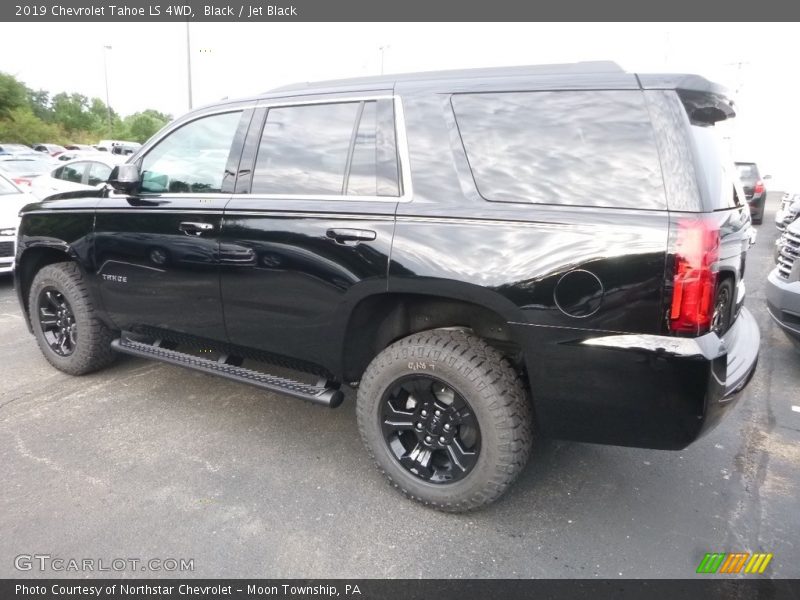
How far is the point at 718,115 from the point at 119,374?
167 inches

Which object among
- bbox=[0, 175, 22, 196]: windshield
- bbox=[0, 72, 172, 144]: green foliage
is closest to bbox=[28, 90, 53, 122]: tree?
bbox=[0, 72, 172, 144]: green foliage

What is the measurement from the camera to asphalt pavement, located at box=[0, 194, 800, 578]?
8.06 feet

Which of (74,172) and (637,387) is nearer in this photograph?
(637,387)

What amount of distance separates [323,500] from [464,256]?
1.42m

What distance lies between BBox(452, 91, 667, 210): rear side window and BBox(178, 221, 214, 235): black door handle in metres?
1.52

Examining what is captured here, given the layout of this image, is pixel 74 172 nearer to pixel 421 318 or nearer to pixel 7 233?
pixel 7 233

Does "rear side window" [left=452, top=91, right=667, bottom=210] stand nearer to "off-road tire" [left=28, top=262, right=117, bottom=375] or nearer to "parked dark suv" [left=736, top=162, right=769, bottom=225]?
"off-road tire" [left=28, top=262, right=117, bottom=375]

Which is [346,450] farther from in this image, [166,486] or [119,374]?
[119,374]

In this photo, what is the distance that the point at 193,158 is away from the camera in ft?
11.4

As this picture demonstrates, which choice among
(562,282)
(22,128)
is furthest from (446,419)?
(22,128)

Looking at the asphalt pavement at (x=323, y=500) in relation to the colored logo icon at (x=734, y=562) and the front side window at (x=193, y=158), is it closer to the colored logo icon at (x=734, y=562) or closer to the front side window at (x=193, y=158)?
the colored logo icon at (x=734, y=562)

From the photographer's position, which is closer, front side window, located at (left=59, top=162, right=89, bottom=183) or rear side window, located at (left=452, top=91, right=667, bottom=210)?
rear side window, located at (left=452, top=91, right=667, bottom=210)

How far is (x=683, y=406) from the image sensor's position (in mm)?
2211

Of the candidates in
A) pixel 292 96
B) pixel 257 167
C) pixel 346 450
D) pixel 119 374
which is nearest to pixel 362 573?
pixel 346 450
